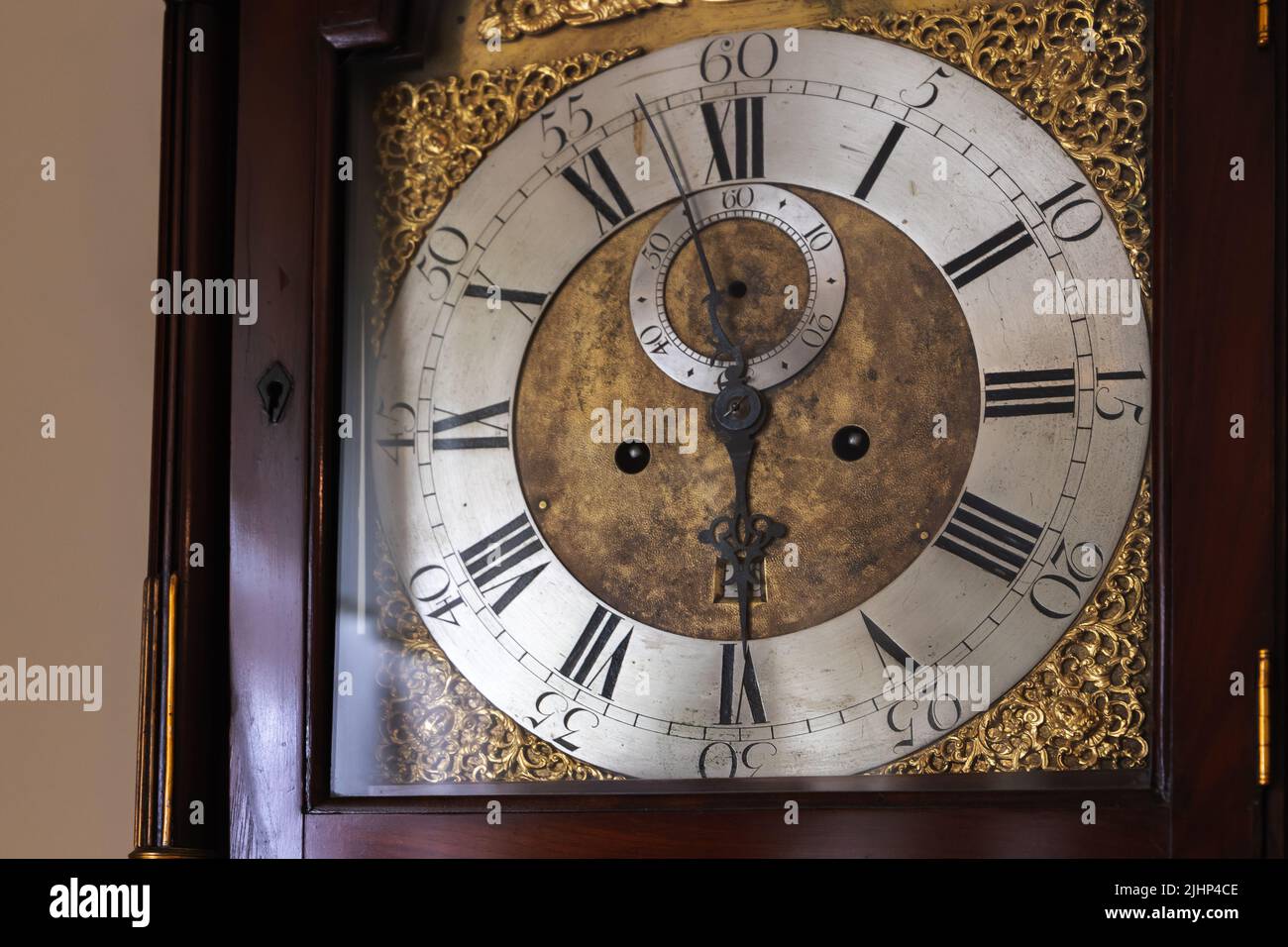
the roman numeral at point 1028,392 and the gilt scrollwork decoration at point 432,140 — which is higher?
the gilt scrollwork decoration at point 432,140

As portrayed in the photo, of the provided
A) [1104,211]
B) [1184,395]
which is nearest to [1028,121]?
[1104,211]

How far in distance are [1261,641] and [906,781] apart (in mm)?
291

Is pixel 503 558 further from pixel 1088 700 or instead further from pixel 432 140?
pixel 1088 700

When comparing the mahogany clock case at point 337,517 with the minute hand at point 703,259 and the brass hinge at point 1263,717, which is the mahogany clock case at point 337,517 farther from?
the minute hand at point 703,259

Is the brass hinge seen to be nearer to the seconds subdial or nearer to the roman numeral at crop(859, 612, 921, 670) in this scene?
the roman numeral at crop(859, 612, 921, 670)

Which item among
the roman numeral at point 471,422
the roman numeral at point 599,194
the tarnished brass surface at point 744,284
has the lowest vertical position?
the roman numeral at point 471,422

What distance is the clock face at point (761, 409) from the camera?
1.49 metres

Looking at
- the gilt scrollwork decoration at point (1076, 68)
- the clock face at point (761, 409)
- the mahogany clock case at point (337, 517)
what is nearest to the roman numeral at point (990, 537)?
the clock face at point (761, 409)

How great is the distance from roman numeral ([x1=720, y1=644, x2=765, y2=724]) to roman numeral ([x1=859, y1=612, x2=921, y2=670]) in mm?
101

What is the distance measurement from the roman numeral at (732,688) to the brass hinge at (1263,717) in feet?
1.27

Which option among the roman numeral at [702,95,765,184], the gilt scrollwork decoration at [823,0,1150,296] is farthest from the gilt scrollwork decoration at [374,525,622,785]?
the gilt scrollwork decoration at [823,0,1150,296]

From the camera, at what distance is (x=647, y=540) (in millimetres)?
1576

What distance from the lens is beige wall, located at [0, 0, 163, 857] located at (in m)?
1.83
